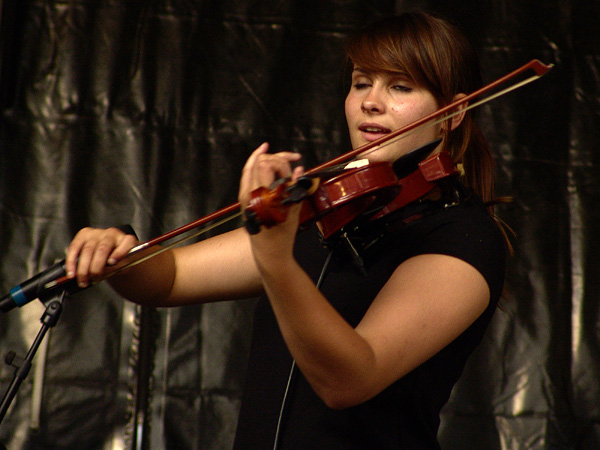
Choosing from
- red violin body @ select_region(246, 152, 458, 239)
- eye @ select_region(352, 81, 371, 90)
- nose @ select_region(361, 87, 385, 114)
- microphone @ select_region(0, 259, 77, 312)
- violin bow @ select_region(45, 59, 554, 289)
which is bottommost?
red violin body @ select_region(246, 152, 458, 239)

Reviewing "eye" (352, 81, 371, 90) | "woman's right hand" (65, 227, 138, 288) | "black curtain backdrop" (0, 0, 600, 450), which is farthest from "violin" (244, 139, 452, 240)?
"black curtain backdrop" (0, 0, 600, 450)

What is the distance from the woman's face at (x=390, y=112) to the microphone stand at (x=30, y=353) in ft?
1.68

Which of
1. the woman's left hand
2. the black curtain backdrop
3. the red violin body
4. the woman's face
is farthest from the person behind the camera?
the black curtain backdrop

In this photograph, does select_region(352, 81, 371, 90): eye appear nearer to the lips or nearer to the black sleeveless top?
the lips

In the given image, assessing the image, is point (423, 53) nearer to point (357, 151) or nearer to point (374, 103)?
point (374, 103)

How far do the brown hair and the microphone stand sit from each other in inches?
23.2

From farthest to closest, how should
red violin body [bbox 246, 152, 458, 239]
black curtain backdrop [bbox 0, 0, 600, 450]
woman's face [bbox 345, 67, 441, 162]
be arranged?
black curtain backdrop [bbox 0, 0, 600, 450] < woman's face [bbox 345, 67, 441, 162] < red violin body [bbox 246, 152, 458, 239]

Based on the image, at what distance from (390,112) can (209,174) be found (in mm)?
815

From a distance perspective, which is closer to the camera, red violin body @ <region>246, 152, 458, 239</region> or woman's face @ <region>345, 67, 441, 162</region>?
red violin body @ <region>246, 152, 458, 239</region>

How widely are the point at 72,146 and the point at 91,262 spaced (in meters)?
0.87

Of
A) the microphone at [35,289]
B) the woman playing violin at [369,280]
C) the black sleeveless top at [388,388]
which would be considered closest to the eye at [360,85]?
the woman playing violin at [369,280]

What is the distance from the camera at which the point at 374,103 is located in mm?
1077

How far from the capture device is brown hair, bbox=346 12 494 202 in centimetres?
108

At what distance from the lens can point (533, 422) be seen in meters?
1.73
